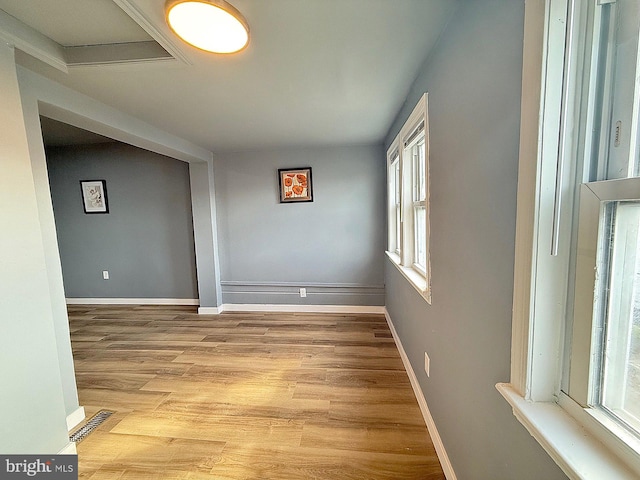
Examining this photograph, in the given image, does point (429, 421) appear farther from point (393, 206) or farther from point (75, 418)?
point (75, 418)

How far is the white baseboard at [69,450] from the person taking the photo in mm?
1403

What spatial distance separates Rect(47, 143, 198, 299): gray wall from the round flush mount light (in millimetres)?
2909

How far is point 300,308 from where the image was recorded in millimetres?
3650

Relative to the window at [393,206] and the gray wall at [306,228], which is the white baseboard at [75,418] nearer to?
the gray wall at [306,228]

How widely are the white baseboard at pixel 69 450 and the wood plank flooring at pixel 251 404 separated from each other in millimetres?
67

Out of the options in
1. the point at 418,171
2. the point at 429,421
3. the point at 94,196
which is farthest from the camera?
the point at 94,196

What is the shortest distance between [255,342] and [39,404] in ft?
5.44

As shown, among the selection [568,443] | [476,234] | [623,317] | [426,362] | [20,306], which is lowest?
[426,362]

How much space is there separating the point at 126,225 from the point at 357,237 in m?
3.35

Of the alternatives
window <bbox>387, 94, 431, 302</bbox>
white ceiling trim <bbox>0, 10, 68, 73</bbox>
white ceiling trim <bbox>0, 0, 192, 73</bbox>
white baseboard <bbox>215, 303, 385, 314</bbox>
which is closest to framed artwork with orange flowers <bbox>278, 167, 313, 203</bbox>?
window <bbox>387, 94, 431, 302</bbox>

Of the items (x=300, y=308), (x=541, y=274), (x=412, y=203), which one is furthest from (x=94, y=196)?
(x=541, y=274)

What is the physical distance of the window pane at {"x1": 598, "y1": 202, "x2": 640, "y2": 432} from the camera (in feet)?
1.75

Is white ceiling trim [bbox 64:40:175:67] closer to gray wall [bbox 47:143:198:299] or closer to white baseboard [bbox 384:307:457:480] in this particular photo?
gray wall [bbox 47:143:198:299]

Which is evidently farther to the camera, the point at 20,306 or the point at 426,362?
the point at 426,362
